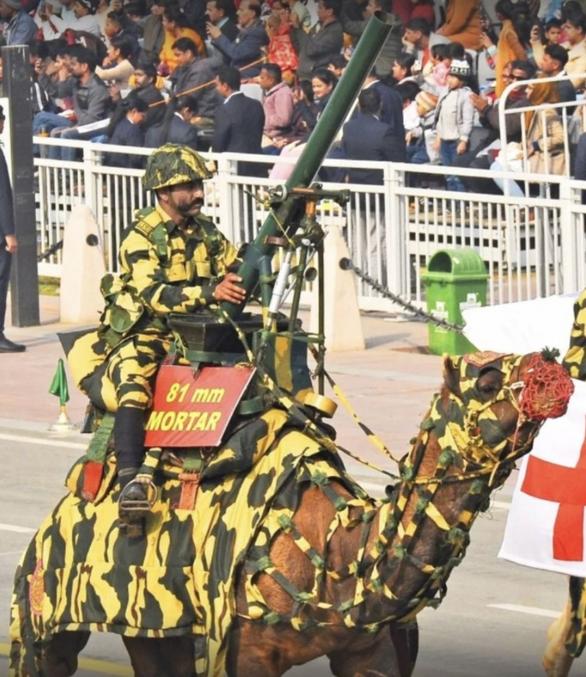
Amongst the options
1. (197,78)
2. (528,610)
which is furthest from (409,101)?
(528,610)

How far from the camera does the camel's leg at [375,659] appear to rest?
27.7ft

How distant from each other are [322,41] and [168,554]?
17.8m

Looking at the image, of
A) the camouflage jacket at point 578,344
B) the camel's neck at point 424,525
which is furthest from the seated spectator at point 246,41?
the camel's neck at point 424,525

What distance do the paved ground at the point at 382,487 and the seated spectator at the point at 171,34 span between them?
21.7ft

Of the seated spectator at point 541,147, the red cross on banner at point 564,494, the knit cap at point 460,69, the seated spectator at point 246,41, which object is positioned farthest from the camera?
the seated spectator at point 246,41

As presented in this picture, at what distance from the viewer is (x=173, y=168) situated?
9023 mm

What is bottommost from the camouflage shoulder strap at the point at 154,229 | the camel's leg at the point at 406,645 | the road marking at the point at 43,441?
the road marking at the point at 43,441

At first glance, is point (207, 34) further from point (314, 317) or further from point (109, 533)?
point (109, 533)

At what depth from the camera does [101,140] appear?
26.5 metres

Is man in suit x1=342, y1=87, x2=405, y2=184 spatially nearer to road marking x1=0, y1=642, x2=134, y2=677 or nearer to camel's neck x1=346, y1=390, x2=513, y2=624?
road marking x1=0, y1=642, x2=134, y2=677

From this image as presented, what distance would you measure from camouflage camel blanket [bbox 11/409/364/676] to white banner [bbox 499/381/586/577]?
140cm

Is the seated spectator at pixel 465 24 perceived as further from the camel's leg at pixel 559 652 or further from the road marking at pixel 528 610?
the camel's leg at pixel 559 652

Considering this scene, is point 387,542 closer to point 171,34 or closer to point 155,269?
point 155,269

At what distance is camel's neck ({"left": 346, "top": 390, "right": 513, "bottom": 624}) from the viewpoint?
756cm
